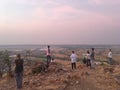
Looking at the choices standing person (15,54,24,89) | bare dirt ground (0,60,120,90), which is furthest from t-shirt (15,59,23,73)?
bare dirt ground (0,60,120,90)

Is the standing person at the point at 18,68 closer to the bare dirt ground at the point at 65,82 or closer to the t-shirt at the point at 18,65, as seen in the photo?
the t-shirt at the point at 18,65

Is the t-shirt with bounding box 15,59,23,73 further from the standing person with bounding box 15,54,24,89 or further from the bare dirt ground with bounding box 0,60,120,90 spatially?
the bare dirt ground with bounding box 0,60,120,90

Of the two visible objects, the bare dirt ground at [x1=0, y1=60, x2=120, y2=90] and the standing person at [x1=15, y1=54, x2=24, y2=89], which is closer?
the standing person at [x1=15, y1=54, x2=24, y2=89]

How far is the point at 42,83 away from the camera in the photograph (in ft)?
60.0

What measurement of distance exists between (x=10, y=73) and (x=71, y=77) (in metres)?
5.03

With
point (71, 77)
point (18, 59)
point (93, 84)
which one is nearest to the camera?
point (18, 59)

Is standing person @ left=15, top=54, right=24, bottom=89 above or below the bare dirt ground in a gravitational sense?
above

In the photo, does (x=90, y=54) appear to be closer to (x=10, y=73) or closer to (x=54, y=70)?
(x=54, y=70)

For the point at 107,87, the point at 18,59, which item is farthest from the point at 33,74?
the point at 107,87

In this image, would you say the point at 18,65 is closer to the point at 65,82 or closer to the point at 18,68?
the point at 18,68

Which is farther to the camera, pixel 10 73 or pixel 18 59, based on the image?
pixel 10 73

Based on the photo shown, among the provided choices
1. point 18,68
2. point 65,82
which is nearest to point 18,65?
point 18,68

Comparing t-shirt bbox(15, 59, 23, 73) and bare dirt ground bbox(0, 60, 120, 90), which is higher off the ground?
t-shirt bbox(15, 59, 23, 73)

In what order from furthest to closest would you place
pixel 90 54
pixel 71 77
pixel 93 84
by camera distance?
1. pixel 90 54
2. pixel 71 77
3. pixel 93 84
